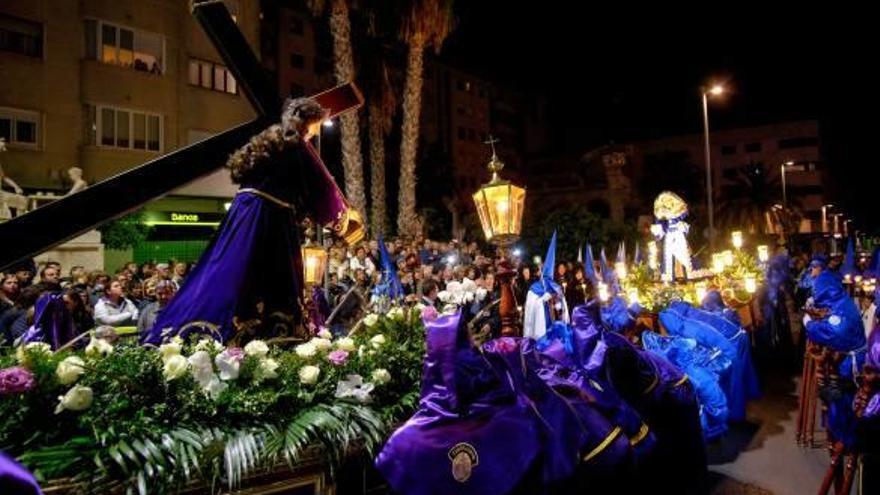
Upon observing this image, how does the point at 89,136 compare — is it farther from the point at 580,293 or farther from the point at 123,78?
the point at 580,293

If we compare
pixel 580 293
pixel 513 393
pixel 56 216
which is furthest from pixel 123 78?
pixel 513 393

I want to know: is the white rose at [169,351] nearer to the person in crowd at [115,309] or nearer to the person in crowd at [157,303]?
the person in crowd at [157,303]

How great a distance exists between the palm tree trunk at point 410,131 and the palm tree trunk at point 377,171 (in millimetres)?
779

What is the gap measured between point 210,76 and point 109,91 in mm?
4422

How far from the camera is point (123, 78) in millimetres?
22984

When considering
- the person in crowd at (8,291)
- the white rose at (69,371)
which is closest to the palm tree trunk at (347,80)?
the person in crowd at (8,291)

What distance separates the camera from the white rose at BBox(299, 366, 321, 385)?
3.83 m

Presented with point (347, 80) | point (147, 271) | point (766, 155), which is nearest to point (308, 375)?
point (147, 271)

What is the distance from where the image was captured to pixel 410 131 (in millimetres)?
23281

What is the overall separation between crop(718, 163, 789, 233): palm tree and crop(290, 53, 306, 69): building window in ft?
145

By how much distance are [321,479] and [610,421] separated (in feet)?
6.49

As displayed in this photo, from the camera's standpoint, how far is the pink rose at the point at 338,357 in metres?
4.02

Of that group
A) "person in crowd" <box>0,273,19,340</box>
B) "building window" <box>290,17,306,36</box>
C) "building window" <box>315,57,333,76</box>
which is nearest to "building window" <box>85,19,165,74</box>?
"person in crowd" <box>0,273,19,340</box>

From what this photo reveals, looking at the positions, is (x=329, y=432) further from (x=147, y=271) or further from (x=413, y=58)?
(x=413, y=58)
